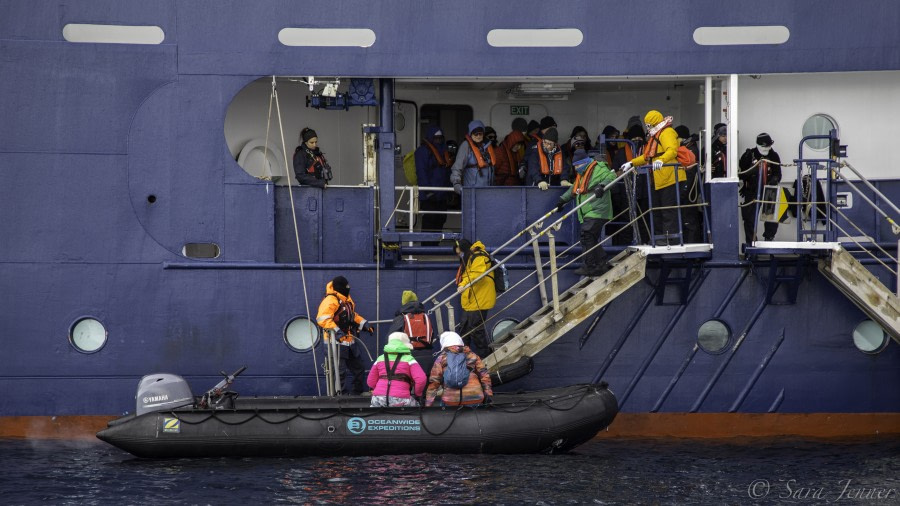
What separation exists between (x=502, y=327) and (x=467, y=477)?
2767mm

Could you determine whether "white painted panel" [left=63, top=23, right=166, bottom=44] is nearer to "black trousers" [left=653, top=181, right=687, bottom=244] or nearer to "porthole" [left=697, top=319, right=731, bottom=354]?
"black trousers" [left=653, top=181, right=687, bottom=244]

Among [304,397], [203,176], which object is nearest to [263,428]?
[304,397]

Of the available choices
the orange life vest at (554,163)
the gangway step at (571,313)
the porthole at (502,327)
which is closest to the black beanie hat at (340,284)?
the gangway step at (571,313)

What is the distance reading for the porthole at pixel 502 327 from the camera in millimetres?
14703

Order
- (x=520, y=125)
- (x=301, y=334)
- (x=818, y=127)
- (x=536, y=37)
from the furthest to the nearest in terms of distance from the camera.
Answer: (x=520, y=125) < (x=818, y=127) < (x=536, y=37) < (x=301, y=334)

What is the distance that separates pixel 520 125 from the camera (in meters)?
17.3

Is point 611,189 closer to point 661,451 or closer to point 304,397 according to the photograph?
point 661,451

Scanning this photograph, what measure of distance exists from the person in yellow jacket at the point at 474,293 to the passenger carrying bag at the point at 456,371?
0.93 metres

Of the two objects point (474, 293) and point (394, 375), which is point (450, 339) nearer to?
point (394, 375)

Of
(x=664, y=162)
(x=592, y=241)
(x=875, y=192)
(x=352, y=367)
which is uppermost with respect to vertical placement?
(x=664, y=162)

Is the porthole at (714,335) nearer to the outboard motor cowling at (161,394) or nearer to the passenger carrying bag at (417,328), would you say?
the passenger carrying bag at (417,328)

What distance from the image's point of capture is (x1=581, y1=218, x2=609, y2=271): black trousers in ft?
46.8

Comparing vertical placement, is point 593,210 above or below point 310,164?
below

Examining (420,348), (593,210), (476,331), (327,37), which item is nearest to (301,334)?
(420,348)
